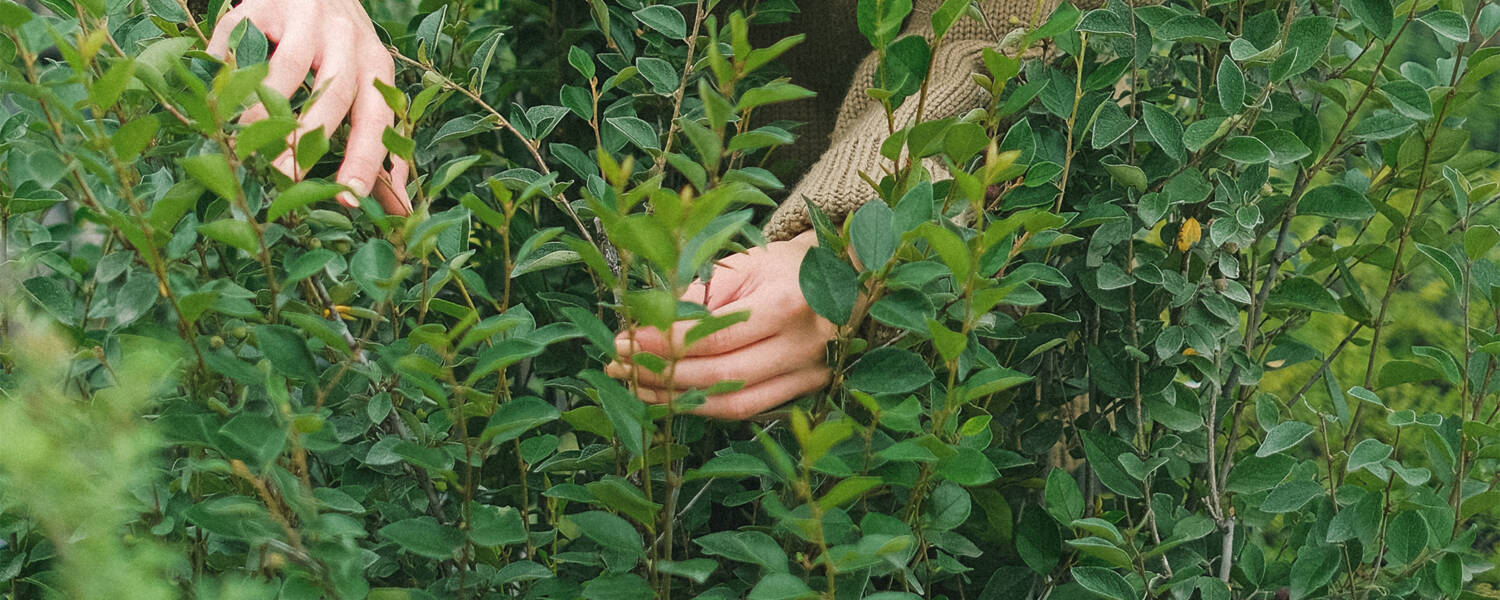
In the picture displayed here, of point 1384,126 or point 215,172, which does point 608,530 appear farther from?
point 1384,126

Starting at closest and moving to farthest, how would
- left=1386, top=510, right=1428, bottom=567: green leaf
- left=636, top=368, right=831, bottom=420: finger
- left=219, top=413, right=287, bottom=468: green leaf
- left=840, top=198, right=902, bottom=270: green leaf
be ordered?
left=219, top=413, right=287, bottom=468: green leaf
left=840, top=198, right=902, bottom=270: green leaf
left=636, top=368, right=831, bottom=420: finger
left=1386, top=510, right=1428, bottom=567: green leaf

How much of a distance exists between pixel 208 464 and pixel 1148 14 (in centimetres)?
76

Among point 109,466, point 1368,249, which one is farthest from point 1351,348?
point 109,466

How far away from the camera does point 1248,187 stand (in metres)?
0.97

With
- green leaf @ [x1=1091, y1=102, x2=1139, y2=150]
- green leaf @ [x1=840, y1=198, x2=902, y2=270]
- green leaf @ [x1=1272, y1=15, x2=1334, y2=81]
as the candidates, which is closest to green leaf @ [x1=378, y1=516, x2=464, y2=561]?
green leaf @ [x1=840, y1=198, x2=902, y2=270]

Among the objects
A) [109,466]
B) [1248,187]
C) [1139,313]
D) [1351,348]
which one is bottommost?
[1351,348]

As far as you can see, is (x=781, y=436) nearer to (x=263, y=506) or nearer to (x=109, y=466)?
(x=263, y=506)

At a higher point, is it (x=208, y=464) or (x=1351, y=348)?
(x=208, y=464)

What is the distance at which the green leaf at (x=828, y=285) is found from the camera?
0.75 m

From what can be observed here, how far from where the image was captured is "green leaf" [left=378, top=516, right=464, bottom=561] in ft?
2.44

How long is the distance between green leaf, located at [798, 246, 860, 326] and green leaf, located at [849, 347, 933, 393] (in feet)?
0.14

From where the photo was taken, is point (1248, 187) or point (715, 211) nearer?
point (715, 211)

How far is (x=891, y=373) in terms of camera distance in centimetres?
78

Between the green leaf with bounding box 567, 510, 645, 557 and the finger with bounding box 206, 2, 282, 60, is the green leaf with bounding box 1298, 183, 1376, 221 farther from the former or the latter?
the finger with bounding box 206, 2, 282, 60
